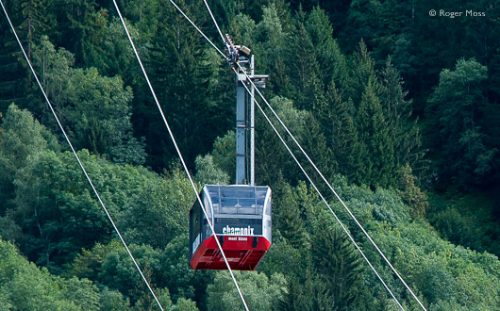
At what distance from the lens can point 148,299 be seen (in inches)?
4070

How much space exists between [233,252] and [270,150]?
6090cm

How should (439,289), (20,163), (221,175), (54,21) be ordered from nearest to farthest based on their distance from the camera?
(439,289), (221,175), (20,163), (54,21)

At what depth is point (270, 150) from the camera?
116 meters

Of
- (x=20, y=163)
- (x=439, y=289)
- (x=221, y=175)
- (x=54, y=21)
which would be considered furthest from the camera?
(x=54, y=21)

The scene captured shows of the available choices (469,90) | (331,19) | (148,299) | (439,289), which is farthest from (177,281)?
(331,19)

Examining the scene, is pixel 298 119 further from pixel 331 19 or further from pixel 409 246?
pixel 331 19

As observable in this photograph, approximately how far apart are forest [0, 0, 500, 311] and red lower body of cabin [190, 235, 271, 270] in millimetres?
41526

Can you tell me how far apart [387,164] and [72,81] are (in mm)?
18003

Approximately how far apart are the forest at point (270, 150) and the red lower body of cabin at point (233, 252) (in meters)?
41.5

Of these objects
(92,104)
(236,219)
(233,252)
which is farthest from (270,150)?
(236,219)

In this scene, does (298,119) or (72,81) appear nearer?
(298,119)

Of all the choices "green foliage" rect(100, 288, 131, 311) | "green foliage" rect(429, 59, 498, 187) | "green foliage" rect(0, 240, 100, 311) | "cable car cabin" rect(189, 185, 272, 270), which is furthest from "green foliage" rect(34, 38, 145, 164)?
"cable car cabin" rect(189, 185, 272, 270)

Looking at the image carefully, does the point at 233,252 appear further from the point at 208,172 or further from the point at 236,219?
the point at 208,172

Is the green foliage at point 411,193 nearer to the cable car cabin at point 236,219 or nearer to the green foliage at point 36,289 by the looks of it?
the green foliage at point 36,289
